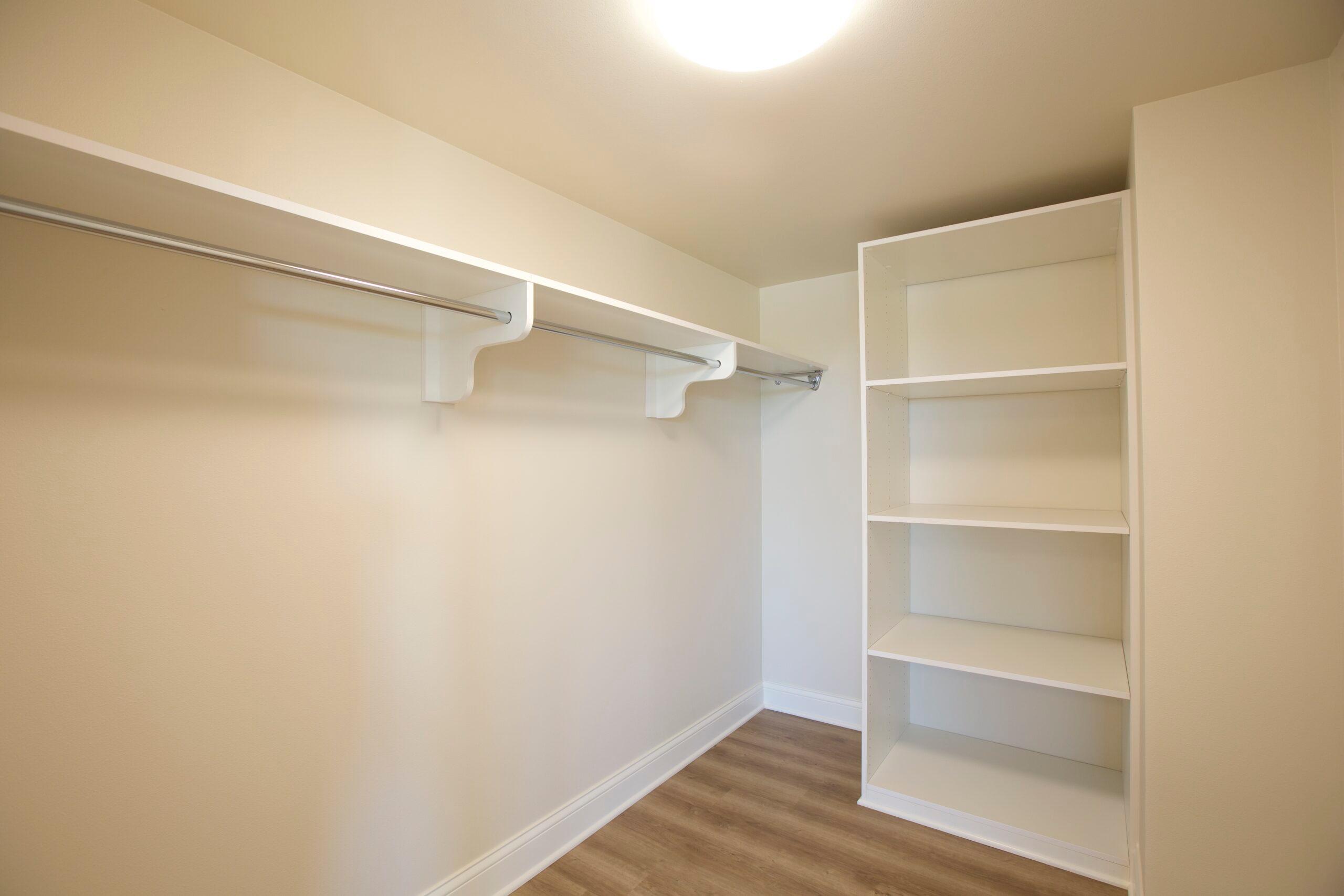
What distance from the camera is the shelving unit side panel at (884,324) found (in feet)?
8.26

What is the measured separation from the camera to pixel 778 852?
7.26 feet

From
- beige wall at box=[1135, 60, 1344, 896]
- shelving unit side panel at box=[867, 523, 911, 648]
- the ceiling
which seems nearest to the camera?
the ceiling

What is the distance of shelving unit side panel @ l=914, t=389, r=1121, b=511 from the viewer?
2578mm

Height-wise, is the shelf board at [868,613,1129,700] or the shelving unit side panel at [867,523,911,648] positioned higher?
the shelving unit side panel at [867,523,911,648]

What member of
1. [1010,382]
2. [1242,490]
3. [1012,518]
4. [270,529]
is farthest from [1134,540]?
[270,529]

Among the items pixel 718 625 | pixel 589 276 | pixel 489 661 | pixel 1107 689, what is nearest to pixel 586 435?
pixel 589 276

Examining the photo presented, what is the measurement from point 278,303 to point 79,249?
0.35 meters

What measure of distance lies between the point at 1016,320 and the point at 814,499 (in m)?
1.23

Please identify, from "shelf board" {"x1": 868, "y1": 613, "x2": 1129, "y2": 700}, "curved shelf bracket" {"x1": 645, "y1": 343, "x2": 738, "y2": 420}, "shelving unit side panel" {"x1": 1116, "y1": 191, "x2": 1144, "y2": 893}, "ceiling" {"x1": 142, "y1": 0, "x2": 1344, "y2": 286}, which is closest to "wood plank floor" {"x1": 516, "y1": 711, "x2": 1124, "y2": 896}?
"shelving unit side panel" {"x1": 1116, "y1": 191, "x2": 1144, "y2": 893}

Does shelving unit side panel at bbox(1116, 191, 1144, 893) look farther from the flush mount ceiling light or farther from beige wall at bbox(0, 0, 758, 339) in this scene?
beige wall at bbox(0, 0, 758, 339)

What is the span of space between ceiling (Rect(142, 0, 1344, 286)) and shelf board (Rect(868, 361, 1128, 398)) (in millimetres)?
663

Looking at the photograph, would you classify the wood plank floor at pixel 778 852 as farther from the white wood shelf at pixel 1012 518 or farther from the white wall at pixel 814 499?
the white wood shelf at pixel 1012 518

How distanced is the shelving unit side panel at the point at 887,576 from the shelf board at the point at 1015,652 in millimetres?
59

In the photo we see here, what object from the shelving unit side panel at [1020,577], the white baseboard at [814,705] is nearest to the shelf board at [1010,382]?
the shelving unit side panel at [1020,577]
